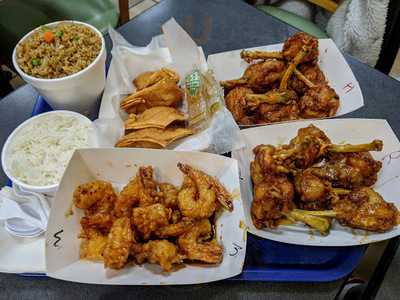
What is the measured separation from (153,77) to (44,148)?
40 cm

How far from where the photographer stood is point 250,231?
0.99 meters

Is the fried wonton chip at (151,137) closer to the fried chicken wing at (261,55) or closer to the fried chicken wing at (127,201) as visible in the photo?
the fried chicken wing at (127,201)

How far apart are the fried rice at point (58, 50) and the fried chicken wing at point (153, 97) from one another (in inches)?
6.6

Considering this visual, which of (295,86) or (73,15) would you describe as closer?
(295,86)

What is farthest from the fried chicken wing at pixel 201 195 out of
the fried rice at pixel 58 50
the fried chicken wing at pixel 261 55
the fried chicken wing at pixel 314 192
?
the fried chicken wing at pixel 261 55

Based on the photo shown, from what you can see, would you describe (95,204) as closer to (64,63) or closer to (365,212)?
(64,63)

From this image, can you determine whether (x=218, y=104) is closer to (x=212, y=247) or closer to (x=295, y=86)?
(x=295, y=86)

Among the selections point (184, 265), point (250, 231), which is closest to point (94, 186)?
point (184, 265)

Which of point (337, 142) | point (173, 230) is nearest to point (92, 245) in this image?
point (173, 230)

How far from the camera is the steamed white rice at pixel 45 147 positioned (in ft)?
3.25

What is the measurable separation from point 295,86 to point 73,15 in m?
1.14

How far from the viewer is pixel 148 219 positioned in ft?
3.03

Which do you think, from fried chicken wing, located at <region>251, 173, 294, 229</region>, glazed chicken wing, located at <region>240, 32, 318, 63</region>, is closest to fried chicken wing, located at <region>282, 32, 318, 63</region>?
glazed chicken wing, located at <region>240, 32, 318, 63</region>

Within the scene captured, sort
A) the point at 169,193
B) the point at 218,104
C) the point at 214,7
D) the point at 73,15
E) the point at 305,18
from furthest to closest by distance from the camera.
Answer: the point at 305,18, the point at 73,15, the point at 214,7, the point at 218,104, the point at 169,193
